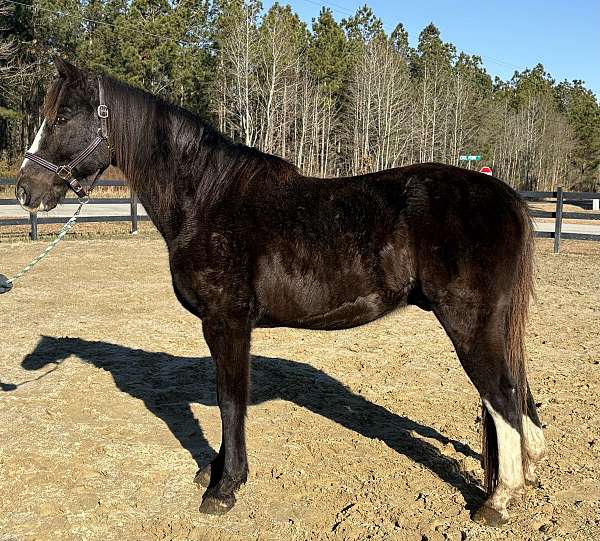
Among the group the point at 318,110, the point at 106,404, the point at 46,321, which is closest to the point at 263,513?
the point at 106,404

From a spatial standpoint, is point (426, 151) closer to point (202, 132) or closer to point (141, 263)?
point (141, 263)

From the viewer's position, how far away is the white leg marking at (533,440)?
3326mm

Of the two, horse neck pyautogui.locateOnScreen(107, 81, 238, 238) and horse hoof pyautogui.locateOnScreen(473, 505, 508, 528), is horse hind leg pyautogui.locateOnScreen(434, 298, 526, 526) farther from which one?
horse neck pyautogui.locateOnScreen(107, 81, 238, 238)

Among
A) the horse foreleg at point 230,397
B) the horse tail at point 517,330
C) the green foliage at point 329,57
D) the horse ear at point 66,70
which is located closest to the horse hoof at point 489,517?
the horse tail at point 517,330

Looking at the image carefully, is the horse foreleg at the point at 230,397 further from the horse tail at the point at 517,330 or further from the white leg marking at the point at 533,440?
the white leg marking at the point at 533,440

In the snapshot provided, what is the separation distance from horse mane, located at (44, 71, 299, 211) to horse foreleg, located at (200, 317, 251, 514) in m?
0.80

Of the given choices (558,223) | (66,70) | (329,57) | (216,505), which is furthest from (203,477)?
(329,57)

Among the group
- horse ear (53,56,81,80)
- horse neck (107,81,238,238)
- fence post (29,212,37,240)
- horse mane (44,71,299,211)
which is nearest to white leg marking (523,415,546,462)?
horse mane (44,71,299,211)

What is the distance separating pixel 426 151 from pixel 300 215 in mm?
46479

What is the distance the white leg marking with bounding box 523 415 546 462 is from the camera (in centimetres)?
333

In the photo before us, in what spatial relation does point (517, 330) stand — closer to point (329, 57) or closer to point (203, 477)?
point (203, 477)

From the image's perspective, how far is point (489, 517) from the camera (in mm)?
2994

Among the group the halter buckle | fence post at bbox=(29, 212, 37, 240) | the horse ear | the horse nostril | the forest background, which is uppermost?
the forest background

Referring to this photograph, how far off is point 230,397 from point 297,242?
98 cm
